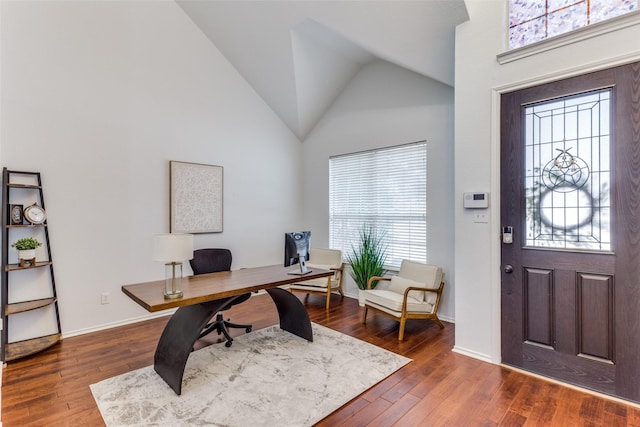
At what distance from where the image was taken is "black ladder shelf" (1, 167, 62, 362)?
2879 mm

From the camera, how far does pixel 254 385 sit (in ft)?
8.02

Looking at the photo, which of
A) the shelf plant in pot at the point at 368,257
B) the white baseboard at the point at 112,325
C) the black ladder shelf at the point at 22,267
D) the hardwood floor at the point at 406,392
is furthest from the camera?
the shelf plant in pot at the point at 368,257

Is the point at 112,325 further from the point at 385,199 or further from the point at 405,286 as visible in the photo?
the point at 385,199

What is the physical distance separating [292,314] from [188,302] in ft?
4.75

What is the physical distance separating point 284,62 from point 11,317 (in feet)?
14.0

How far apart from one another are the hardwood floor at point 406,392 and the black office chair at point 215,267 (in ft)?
2.16

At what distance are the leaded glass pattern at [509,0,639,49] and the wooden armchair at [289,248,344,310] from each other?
11.0 feet

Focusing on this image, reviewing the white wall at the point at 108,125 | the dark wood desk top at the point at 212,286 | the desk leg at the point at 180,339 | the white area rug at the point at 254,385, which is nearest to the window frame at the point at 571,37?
the dark wood desk top at the point at 212,286

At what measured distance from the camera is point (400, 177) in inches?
177

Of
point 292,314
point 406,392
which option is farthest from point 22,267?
point 406,392

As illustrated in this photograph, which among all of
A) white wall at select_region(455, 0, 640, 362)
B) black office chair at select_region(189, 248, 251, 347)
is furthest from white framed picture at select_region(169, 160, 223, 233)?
white wall at select_region(455, 0, 640, 362)

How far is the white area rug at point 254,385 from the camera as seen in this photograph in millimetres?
2078

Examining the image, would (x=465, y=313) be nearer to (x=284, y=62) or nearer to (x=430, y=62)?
(x=430, y=62)

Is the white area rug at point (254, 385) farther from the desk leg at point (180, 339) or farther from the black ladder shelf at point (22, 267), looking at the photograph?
the black ladder shelf at point (22, 267)
